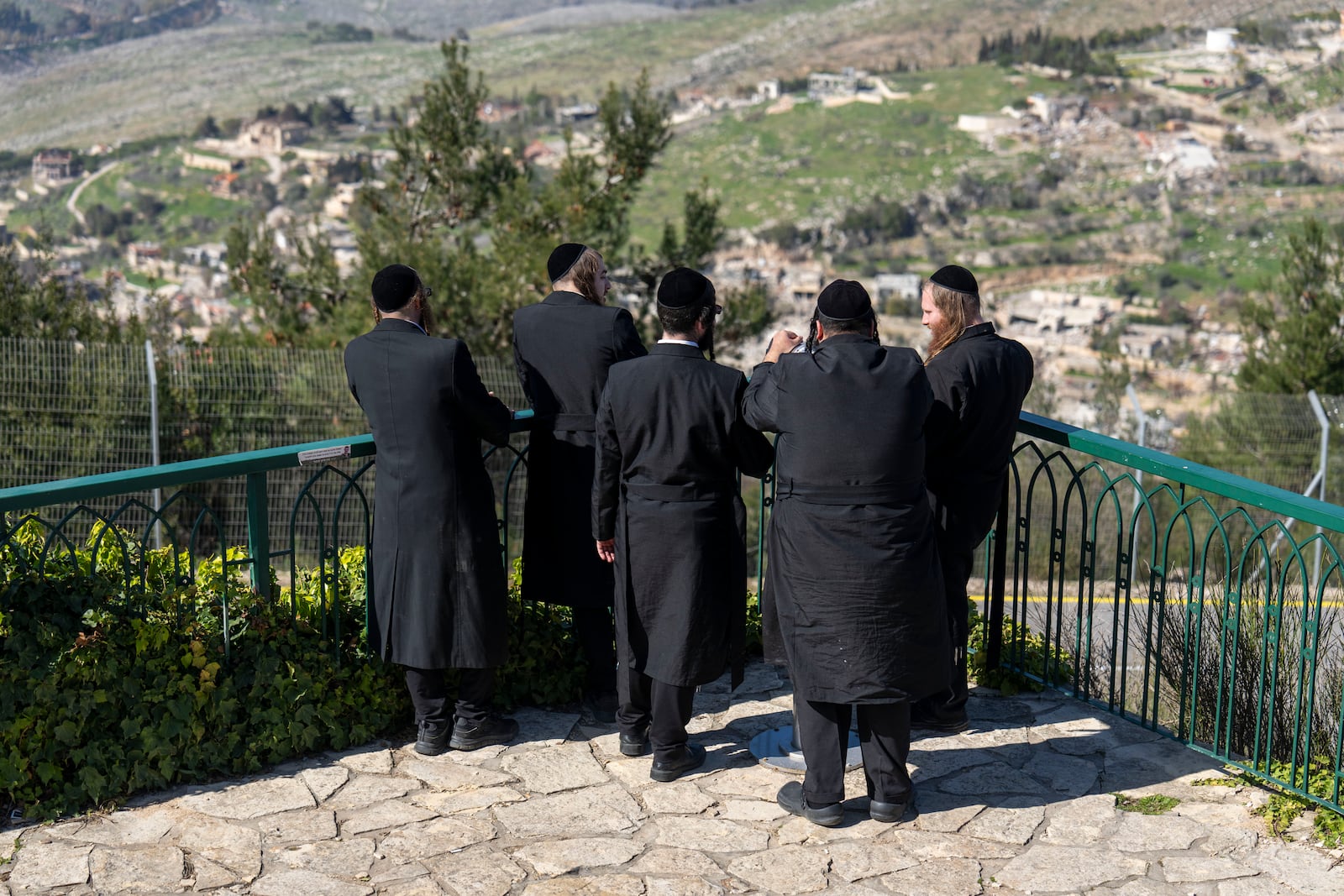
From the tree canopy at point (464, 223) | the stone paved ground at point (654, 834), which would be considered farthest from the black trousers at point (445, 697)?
the tree canopy at point (464, 223)

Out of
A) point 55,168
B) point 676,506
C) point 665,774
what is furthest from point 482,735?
point 55,168

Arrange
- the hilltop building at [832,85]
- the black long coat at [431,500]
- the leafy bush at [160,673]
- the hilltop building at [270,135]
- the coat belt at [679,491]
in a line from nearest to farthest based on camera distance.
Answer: the leafy bush at [160,673]
the coat belt at [679,491]
the black long coat at [431,500]
the hilltop building at [270,135]
the hilltop building at [832,85]

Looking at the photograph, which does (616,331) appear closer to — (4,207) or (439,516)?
(439,516)

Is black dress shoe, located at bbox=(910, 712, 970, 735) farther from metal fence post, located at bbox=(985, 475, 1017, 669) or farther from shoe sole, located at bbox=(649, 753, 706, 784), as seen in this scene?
shoe sole, located at bbox=(649, 753, 706, 784)

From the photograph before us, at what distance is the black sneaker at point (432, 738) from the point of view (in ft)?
14.5

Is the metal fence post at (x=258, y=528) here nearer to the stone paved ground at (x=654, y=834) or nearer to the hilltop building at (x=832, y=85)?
the stone paved ground at (x=654, y=834)

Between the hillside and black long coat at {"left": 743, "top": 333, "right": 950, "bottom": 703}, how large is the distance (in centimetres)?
11787

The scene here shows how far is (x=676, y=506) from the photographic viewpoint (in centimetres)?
404

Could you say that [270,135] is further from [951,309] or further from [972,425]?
[972,425]

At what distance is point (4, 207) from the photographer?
88.2 meters

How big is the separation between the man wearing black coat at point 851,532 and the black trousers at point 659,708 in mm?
475

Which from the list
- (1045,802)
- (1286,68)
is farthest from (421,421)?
(1286,68)

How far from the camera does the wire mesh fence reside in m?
12.1

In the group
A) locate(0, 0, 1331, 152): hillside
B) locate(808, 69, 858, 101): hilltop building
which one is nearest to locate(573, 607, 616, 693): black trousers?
locate(808, 69, 858, 101): hilltop building
